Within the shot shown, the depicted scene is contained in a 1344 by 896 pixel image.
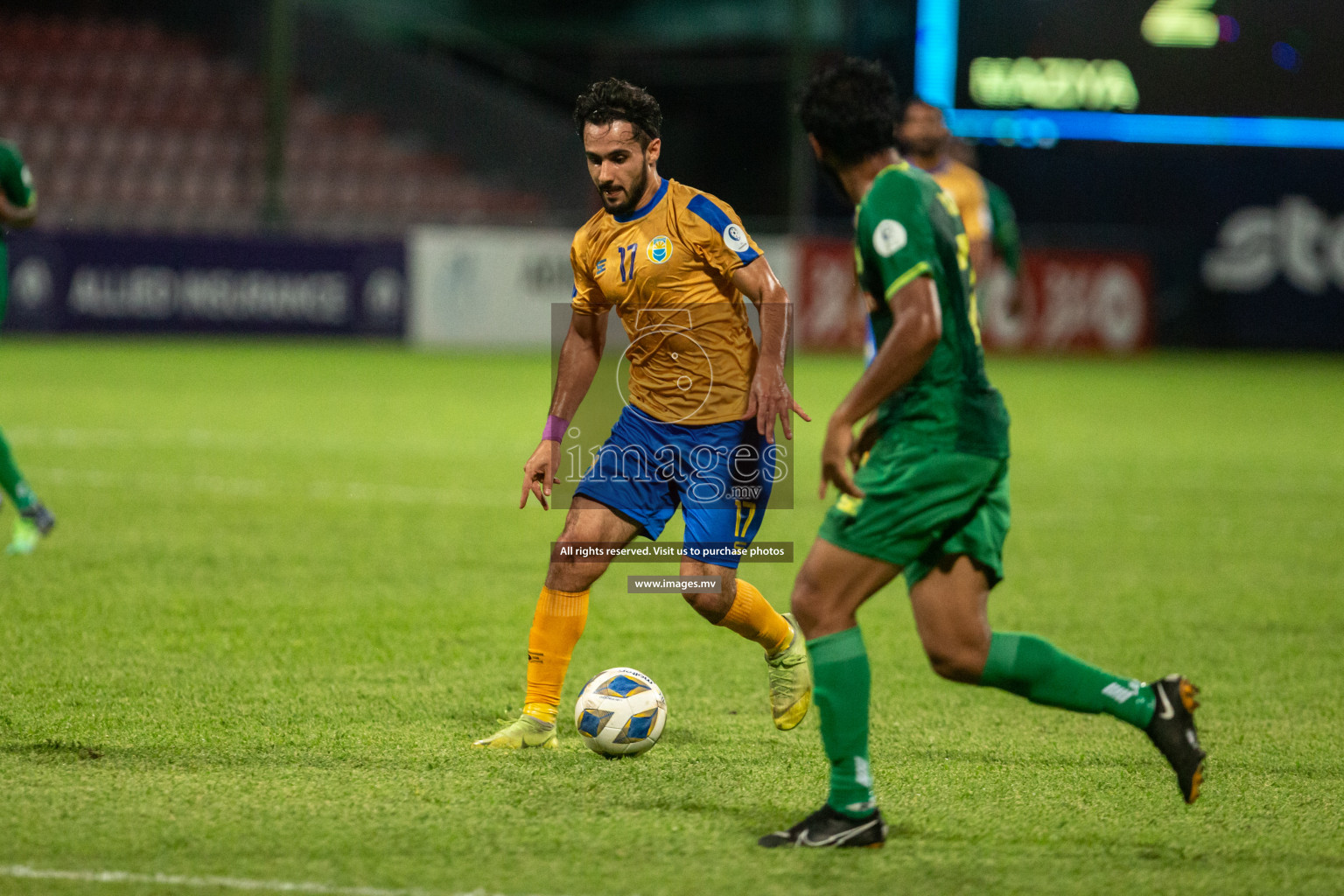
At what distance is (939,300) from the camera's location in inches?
148

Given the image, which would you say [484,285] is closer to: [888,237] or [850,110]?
[850,110]

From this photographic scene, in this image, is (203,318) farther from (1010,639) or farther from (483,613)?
(1010,639)

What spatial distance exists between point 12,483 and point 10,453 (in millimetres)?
147

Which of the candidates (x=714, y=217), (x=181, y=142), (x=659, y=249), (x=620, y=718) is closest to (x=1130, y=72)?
(x=181, y=142)

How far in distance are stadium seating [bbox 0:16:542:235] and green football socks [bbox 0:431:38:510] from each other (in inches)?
634

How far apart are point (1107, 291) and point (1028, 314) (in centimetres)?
135

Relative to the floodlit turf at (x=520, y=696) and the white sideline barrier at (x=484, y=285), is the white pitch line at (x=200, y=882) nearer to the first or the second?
the floodlit turf at (x=520, y=696)

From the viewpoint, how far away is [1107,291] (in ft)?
77.8

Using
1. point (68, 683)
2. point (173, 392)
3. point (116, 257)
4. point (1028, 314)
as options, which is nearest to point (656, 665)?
point (68, 683)

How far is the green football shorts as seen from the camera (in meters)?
3.77

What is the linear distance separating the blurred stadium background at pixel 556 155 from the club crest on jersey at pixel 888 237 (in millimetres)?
14646

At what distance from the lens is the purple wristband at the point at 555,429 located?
16.1 feet

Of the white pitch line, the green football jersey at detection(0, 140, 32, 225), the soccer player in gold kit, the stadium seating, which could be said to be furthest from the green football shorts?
the stadium seating

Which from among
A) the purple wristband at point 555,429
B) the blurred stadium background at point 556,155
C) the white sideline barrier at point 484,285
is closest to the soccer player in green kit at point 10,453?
the purple wristband at point 555,429
